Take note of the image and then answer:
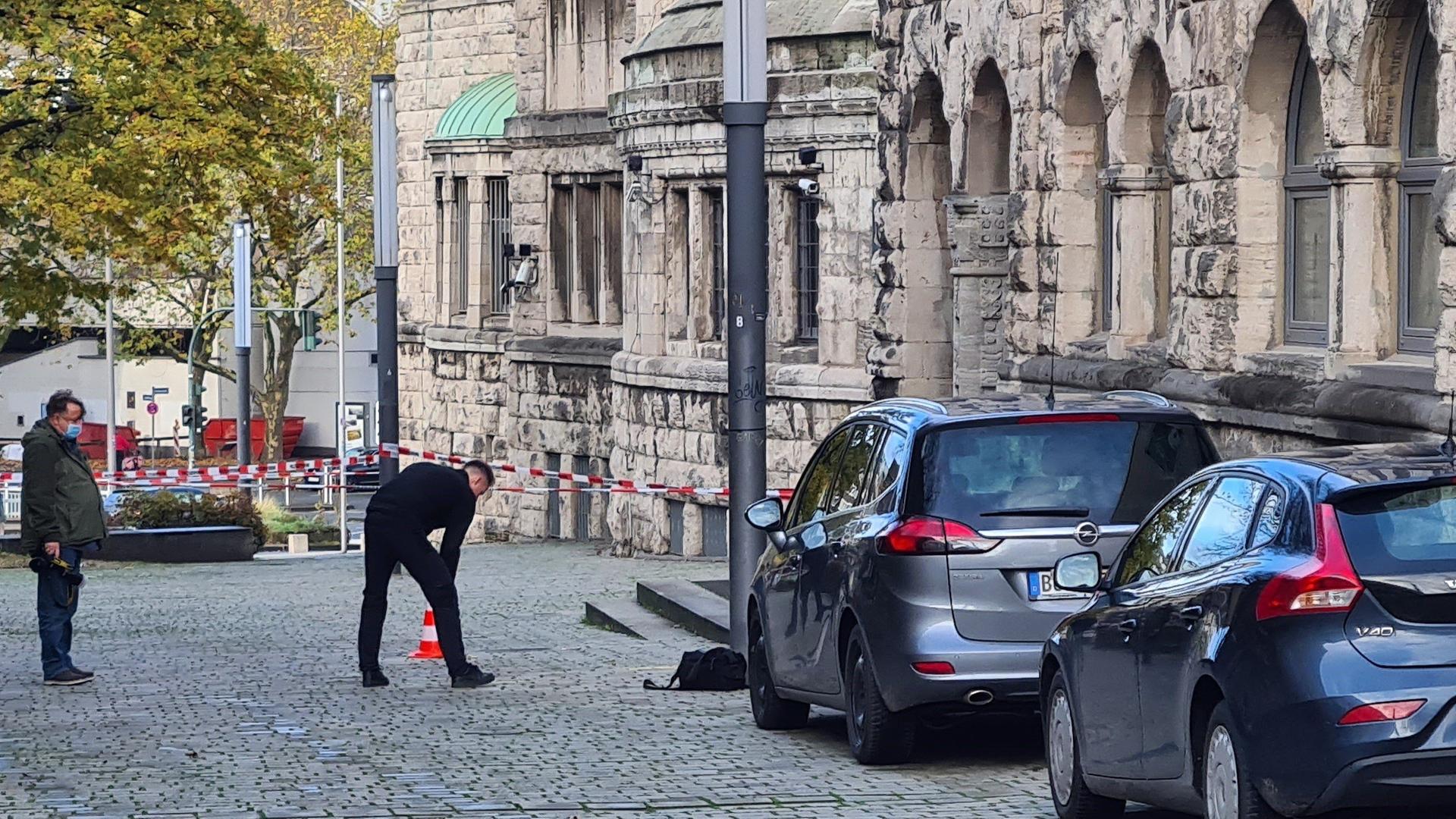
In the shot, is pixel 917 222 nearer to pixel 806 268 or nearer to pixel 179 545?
pixel 806 268

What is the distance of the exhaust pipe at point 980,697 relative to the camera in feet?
34.8

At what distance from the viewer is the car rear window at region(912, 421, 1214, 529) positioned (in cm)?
1068

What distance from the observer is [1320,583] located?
7043mm

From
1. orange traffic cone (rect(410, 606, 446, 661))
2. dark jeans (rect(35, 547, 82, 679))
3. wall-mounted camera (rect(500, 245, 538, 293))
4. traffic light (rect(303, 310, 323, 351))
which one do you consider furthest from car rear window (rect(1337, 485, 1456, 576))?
traffic light (rect(303, 310, 323, 351))

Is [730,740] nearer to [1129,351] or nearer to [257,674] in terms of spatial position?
[257,674]

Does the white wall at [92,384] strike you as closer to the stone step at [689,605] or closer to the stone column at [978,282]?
the stone column at [978,282]

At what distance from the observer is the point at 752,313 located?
15.5 meters

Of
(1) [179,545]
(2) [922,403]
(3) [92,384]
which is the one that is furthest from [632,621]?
(3) [92,384]

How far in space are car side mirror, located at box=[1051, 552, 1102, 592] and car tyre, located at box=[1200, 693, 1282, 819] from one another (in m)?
1.19

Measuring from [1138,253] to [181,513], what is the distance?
18544 mm

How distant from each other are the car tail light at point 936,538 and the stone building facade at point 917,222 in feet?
11.0

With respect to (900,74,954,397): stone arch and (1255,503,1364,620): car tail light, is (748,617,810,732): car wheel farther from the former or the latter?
(900,74,954,397): stone arch

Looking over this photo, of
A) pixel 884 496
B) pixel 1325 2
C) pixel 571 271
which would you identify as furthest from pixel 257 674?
pixel 571 271

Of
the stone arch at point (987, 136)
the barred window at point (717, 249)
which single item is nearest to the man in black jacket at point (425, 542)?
the stone arch at point (987, 136)
